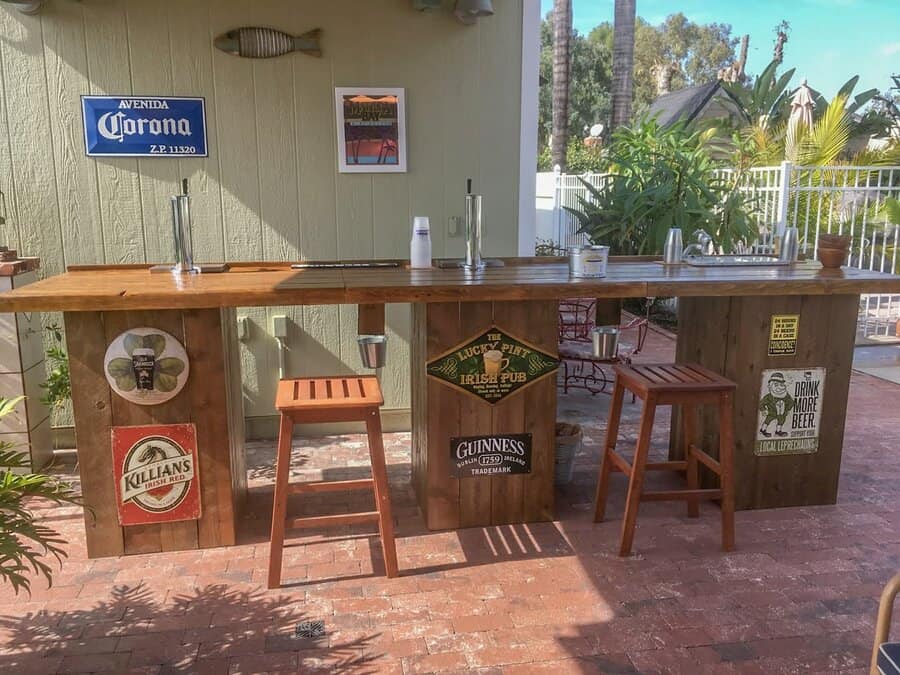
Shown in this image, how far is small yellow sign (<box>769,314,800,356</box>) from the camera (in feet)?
10.9

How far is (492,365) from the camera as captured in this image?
3.09m

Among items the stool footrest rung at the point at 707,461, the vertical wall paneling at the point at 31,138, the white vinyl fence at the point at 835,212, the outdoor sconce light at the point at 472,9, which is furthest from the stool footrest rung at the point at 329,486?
the white vinyl fence at the point at 835,212

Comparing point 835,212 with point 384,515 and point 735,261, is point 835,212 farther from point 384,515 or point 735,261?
point 384,515

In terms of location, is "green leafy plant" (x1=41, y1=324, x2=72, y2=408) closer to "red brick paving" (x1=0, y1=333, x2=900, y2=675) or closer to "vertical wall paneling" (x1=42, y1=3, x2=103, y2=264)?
"vertical wall paneling" (x1=42, y1=3, x2=103, y2=264)

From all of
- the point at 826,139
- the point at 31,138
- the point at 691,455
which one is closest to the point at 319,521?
the point at 691,455

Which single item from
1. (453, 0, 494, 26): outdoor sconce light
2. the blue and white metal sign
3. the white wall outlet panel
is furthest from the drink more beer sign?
(453, 0, 494, 26): outdoor sconce light

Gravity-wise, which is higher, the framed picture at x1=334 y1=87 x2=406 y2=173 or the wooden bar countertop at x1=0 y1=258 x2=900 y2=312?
the framed picture at x1=334 y1=87 x2=406 y2=173

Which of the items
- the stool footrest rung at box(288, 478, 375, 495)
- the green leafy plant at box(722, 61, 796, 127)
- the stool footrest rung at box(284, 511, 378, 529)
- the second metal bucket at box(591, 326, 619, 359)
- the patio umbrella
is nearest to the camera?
the stool footrest rung at box(284, 511, 378, 529)

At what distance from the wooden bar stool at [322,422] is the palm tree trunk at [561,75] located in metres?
11.8

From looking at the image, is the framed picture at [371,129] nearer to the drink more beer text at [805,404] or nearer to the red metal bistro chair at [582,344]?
the red metal bistro chair at [582,344]

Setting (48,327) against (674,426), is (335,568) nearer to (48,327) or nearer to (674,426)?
(674,426)

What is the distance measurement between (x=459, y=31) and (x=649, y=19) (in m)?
33.6

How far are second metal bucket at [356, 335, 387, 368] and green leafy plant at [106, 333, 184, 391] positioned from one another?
29.0 inches

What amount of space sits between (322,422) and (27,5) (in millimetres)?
2829
